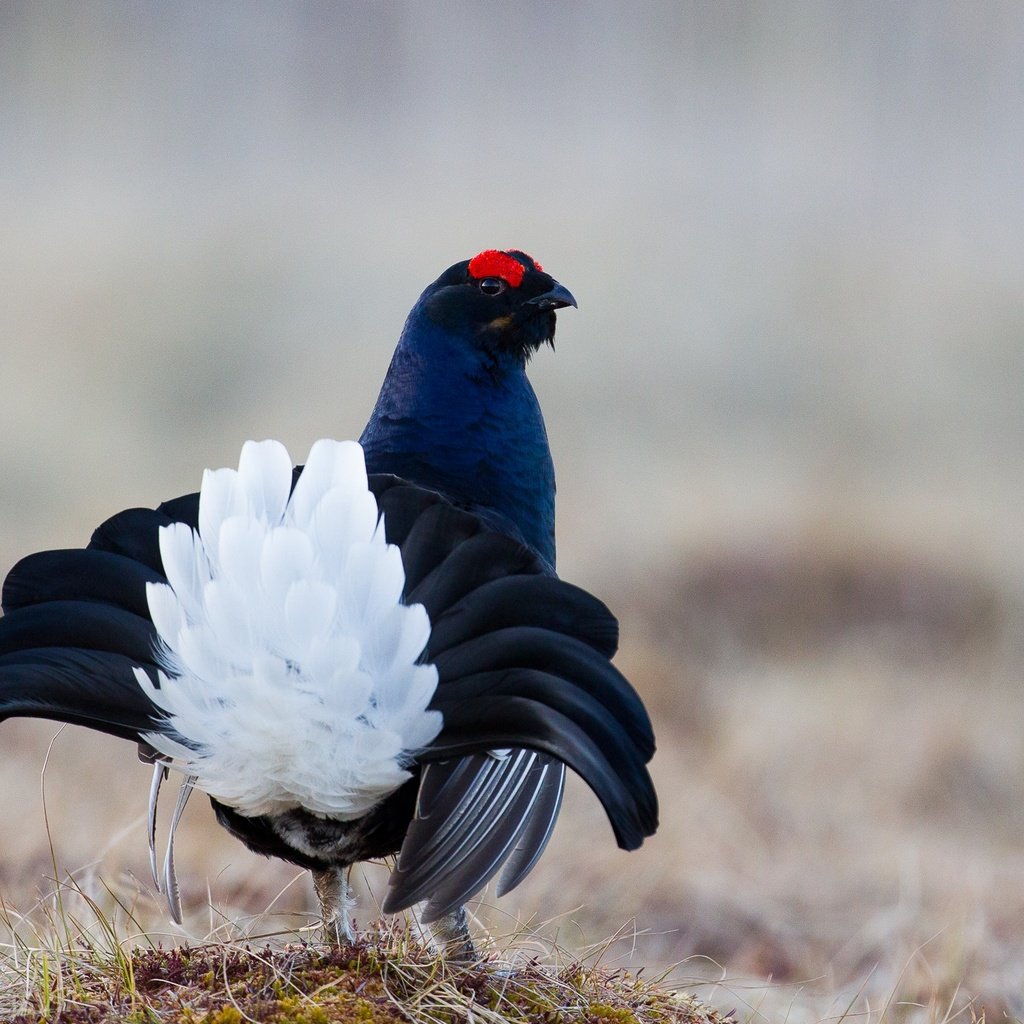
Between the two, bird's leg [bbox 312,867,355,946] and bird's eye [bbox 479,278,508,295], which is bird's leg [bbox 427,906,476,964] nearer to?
bird's leg [bbox 312,867,355,946]

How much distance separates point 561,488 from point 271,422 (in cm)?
195

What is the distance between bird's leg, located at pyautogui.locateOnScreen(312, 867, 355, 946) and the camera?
2.40 metres

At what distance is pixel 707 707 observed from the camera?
19.5 feet

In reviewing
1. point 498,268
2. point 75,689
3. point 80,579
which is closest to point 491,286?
point 498,268

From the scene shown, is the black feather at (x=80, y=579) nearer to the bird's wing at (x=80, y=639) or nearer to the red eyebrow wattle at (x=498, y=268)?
the bird's wing at (x=80, y=639)

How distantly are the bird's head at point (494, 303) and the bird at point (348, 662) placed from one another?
1.00 meters

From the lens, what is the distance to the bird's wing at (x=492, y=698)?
183 centimetres

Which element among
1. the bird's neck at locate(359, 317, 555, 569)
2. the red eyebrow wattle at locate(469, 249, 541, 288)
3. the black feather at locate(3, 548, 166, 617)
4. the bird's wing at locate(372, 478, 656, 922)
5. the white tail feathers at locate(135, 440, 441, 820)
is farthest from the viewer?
the red eyebrow wattle at locate(469, 249, 541, 288)

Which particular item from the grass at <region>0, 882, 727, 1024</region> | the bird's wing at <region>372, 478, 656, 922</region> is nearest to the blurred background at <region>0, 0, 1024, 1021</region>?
the grass at <region>0, 882, 727, 1024</region>

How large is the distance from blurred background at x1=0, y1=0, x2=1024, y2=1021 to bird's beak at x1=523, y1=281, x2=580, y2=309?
1.37 meters

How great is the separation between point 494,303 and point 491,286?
0.04 metres

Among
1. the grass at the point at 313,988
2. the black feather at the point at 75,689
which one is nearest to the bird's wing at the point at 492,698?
the grass at the point at 313,988

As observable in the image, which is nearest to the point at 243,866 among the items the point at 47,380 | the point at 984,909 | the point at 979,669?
the point at 984,909

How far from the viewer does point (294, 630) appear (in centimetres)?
193
